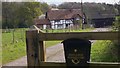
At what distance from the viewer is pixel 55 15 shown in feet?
18.5

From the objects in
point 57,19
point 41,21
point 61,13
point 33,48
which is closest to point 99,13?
point 61,13

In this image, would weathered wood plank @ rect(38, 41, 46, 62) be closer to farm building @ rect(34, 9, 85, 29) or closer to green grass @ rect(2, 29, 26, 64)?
farm building @ rect(34, 9, 85, 29)

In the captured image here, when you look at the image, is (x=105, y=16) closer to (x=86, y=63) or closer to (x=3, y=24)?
(x=3, y=24)

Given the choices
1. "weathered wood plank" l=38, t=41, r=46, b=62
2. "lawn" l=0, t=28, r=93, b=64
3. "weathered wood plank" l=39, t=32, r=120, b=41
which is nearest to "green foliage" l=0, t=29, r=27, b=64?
"lawn" l=0, t=28, r=93, b=64

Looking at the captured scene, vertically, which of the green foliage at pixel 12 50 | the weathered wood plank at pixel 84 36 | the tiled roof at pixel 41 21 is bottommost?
the green foliage at pixel 12 50

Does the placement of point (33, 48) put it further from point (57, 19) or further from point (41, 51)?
point (57, 19)

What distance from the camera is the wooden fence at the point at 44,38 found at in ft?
9.71

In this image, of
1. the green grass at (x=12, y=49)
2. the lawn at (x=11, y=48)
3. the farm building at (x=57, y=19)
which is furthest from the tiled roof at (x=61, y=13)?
the green grass at (x=12, y=49)

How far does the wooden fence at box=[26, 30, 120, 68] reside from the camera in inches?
116

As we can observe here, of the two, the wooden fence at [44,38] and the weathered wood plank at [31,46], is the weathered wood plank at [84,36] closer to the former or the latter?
the wooden fence at [44,38]

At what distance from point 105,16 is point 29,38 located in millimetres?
2514

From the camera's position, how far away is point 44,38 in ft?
10.00

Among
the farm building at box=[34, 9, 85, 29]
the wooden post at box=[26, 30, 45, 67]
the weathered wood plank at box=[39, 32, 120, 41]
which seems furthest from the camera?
the farm building at box=[34, 9, 85, 29]

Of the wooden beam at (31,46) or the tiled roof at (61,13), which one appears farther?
the tiled roof at (61,13)
